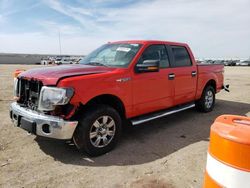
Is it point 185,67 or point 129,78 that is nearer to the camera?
point 129,78

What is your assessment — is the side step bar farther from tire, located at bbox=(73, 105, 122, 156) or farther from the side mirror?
the side mirror

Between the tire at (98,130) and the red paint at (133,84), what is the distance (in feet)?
0.83

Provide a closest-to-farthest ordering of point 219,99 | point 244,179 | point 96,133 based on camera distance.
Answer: point 244,179
point 96,133
point 219,99

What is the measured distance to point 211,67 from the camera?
24.1 ft

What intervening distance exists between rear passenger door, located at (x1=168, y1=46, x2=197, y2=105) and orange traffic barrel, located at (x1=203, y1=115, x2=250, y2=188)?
3.49m

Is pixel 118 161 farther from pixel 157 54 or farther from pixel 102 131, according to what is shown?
pixel 157 54

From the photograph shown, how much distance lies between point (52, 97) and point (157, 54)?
257 centimetres

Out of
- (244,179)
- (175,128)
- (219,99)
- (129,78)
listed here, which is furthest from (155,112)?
(219,99)

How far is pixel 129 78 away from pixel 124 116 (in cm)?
70

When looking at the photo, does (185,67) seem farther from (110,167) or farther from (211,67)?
(110,167)

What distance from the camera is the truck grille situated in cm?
425

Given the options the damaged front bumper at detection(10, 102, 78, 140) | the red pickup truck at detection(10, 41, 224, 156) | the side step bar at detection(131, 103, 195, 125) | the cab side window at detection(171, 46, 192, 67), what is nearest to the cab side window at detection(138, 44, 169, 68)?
the red pickup truck at detection(10, 41, 224, 156)

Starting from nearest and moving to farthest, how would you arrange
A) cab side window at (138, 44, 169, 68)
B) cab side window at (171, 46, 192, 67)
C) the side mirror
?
the side mirror
cab side window at (138, 44, 169, 68)
cab side window at (171, 46, 192, 67)

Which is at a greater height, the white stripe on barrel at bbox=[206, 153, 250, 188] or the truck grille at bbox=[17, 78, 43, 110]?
the truck grille at bbox=[17, 78, 43, 110]
